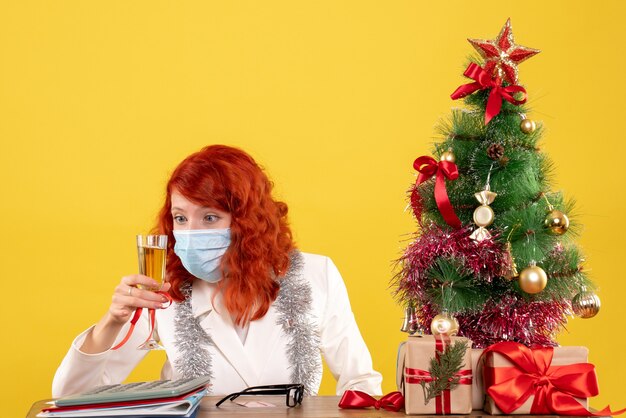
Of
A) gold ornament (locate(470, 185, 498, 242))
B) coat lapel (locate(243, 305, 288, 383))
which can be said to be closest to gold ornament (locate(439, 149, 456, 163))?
gold ornament (locate(470, 185, 498, 242))

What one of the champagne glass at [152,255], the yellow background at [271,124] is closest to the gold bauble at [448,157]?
the champagne glass at [152,255]

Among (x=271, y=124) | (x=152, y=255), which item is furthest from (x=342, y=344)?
(x=271, y=124)

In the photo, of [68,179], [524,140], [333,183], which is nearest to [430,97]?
[333,183]

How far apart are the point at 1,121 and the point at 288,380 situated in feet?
6.61

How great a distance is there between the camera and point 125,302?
2242 millimetres

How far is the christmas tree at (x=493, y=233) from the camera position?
2.24m

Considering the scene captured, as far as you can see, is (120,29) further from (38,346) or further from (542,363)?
(542,363)

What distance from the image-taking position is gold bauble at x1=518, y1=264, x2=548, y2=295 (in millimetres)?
2184

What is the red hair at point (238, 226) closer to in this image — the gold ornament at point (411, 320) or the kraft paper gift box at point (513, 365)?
the gold ornament at point (411, 320)

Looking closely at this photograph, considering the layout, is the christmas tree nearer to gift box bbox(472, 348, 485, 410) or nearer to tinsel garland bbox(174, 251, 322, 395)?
gift box bbox(472, 348, 485, 410)

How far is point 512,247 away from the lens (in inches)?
89.0

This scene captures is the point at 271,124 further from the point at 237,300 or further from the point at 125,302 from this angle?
the point at 125,302

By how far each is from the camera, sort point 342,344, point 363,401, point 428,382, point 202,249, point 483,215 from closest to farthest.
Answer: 1. point 428,382
2. point 363,401
3. point 483,215
4. point 202,249
5. point 342,344

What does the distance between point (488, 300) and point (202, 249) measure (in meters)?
0.89
